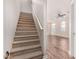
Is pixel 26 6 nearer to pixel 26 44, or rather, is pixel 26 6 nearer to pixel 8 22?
pixel 26 44

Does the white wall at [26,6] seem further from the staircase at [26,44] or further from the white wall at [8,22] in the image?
the white wall at [8,22]

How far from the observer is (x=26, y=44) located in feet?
11.3

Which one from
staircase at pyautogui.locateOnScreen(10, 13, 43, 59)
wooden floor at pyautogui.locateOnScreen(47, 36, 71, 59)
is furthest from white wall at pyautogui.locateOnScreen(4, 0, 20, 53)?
wooden floor at pyautogui.locateOnScreen(47, 36, 71, 59)

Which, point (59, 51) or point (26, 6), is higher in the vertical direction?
point (26, 6)

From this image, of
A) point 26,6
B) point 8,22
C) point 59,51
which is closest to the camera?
point 8,22

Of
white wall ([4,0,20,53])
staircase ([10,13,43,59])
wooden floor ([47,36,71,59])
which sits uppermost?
white wall ([4,0,20,53])

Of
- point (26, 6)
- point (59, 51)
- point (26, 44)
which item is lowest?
point (59, 51)

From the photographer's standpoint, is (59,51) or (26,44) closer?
(26,44)

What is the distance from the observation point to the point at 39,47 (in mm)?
3680

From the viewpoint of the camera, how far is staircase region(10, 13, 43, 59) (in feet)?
9.65

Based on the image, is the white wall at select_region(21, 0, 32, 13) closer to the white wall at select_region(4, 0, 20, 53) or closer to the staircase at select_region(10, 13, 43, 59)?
the staircase at select_region(10, 13, 43, 59)

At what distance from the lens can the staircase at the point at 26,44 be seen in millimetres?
2941

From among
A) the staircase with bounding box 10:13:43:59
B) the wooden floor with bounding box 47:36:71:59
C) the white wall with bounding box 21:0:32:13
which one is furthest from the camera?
the white wall with bounding box 21:0:32:13

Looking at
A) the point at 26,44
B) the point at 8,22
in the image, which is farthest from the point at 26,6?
the point at 8,22
